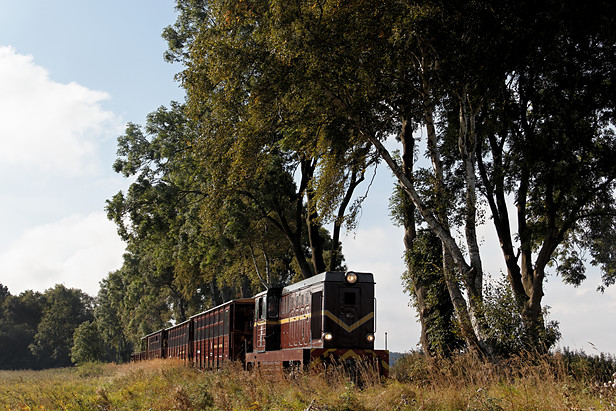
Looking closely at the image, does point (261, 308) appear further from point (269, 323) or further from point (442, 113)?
point (442, 113)

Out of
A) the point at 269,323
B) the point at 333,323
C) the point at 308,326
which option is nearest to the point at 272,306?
the point at 269,323

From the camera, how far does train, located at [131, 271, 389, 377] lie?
17219 mm

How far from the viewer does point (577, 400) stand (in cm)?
885

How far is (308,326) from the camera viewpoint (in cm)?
1862

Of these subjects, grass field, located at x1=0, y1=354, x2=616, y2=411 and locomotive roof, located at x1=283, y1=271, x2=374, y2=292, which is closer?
grass field, located at x1=0, y1=354, x2=616, y2=411

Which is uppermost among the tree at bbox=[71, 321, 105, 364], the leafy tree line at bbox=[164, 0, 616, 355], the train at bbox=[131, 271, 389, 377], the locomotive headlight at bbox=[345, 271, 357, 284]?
the leafy tree line at bbox=[164, 0, 616, 355]

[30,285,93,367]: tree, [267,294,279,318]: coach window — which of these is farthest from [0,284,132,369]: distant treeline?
[267,294,279,318]: coach window

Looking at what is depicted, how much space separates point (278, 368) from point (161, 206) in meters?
14.5

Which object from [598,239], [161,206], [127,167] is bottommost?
[598,239]

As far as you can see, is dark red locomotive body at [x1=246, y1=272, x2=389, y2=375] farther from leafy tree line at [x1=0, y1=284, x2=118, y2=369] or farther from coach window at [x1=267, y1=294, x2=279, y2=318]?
leafy tree line at [x1=0, y1=284, x2=118, y2=369]

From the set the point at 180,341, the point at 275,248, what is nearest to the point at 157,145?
the point at 275,248

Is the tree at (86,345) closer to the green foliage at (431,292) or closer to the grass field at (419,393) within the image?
the grass field at (419,393)

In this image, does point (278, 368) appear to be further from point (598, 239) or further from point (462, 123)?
point (598, 239)

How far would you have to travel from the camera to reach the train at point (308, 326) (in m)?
17.2
